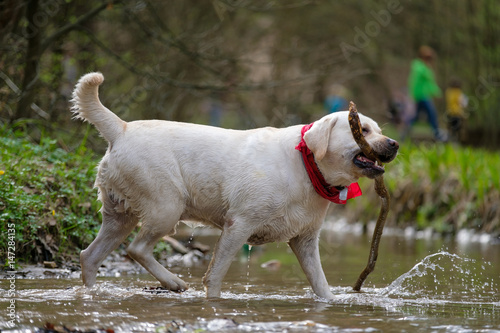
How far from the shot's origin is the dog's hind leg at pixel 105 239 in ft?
18.7

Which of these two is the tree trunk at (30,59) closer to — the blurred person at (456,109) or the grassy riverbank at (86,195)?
the grassy riverbank at (86,195)

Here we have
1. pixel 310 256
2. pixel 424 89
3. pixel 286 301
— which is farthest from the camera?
pixel 424 89

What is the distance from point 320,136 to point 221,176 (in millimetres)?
837

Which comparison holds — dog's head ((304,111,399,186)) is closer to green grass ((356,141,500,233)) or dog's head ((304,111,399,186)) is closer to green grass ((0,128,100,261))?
green grass ((0,128,100,261))

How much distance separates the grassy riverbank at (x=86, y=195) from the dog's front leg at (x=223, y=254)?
2.03 metres

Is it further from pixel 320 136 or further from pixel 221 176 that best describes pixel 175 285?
pixel 320 136

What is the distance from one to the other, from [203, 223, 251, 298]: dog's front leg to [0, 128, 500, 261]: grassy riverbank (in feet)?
6.66

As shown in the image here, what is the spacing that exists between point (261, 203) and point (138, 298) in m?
1.18

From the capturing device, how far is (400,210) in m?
11.7

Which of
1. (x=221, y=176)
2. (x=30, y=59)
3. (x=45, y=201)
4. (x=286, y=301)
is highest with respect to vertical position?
(x=30, y=59)

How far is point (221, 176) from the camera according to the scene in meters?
5.48

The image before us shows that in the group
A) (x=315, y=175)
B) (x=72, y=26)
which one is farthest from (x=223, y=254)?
(x=72, y=26)

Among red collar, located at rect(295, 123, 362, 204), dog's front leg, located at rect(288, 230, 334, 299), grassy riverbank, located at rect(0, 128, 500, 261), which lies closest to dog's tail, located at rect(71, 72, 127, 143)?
grassy riverbank, located at rect(0, 128, 500, 261)

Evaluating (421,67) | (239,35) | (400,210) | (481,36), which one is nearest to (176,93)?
(239,35)
